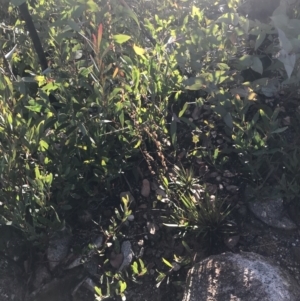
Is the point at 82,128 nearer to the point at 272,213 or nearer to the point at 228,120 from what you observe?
the point at 228,120

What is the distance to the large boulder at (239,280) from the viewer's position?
1797mm

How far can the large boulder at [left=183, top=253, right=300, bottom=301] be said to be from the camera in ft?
5.90

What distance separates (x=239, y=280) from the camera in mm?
1837

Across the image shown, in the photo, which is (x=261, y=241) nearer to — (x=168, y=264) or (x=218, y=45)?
(x=168, y=264)

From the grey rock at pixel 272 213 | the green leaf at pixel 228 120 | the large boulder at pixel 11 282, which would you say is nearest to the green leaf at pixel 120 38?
the green leaf at pixel 228 120

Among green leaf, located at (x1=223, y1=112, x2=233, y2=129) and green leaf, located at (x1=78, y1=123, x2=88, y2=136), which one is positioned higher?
green leaf, located at (x1=78, y1=123, x2=88, y2=136)

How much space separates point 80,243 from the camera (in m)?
2.19

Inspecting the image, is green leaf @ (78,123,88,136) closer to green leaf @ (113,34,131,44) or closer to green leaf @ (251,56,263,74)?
green leaf @ (113,34,131,44)

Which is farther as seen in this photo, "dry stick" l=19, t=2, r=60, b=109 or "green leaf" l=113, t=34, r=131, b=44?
"dry stick" l=19, t=2, r=60, b=109

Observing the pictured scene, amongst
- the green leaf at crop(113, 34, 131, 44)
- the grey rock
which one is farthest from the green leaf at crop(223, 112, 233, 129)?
the green leaf at crop(113, 34, 131, 44)

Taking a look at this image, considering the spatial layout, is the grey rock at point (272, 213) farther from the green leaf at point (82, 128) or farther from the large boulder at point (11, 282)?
the large boulder at point (11, 282)

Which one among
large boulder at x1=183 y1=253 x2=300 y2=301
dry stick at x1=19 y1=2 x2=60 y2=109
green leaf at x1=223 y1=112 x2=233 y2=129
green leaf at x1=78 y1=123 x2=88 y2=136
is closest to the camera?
large boulder at x1=183 y1=253 x2=300 y2=301

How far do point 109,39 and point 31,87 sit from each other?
58 cm

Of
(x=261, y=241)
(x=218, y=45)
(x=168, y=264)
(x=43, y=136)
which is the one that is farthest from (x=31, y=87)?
(x=261, y=241)
